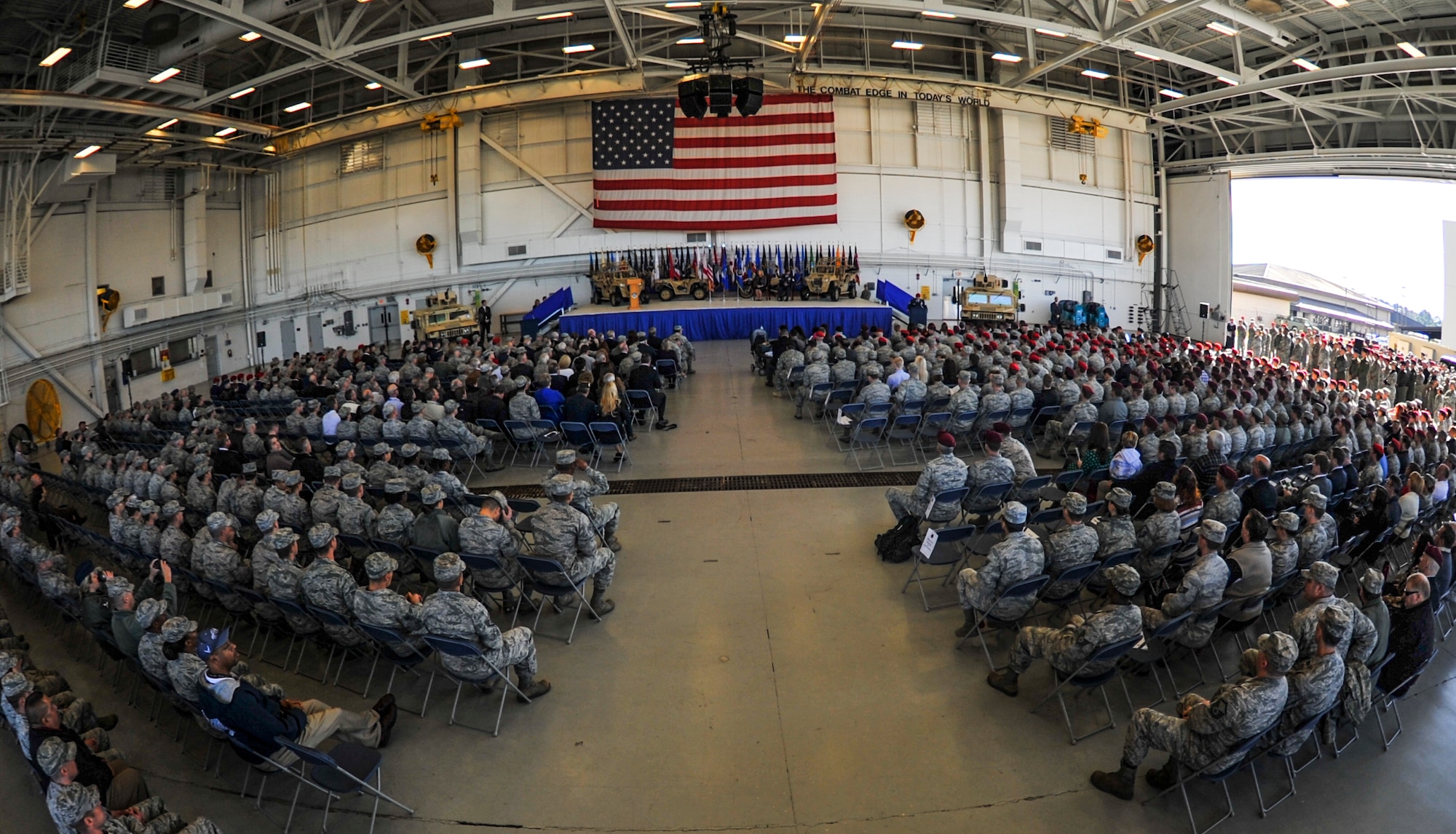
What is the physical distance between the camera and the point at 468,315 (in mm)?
21953

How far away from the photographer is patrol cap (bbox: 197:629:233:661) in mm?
4652

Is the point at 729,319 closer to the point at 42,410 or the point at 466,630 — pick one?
the point at 42,410

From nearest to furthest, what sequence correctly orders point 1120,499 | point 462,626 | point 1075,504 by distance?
point 462,626, point 1075,504, point 1120,499

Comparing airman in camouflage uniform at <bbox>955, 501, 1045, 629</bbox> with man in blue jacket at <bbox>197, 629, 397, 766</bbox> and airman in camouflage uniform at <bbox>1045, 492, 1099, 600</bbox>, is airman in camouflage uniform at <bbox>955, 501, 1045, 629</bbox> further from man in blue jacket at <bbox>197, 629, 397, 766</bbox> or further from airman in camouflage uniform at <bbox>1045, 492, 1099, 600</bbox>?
man in blue jacket at <bbox>197, 629, 397, 766</bbox>

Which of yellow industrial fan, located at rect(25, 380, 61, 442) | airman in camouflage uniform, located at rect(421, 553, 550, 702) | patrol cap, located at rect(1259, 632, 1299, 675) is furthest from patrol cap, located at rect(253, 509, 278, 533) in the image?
yellow industrial fan, located at rect(25, 380, 61, 442)

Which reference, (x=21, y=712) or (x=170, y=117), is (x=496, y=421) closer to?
(x=21, y=712)

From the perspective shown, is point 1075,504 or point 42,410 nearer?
point 1075,504

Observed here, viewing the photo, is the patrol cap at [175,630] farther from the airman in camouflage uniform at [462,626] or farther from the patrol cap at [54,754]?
the airman in camouflage uniform at [462,626]

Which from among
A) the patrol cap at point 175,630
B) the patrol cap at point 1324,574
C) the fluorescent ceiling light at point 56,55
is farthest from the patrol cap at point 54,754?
the fluorescent ceiling light at point 56,55

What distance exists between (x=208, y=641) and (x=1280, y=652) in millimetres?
5697

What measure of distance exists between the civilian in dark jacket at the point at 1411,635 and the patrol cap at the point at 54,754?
7064 mm

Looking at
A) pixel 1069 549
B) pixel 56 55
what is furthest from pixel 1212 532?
pixel 56 55

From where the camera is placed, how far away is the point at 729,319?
1955cm

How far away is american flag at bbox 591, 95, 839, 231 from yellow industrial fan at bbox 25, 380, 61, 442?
13.3 m
